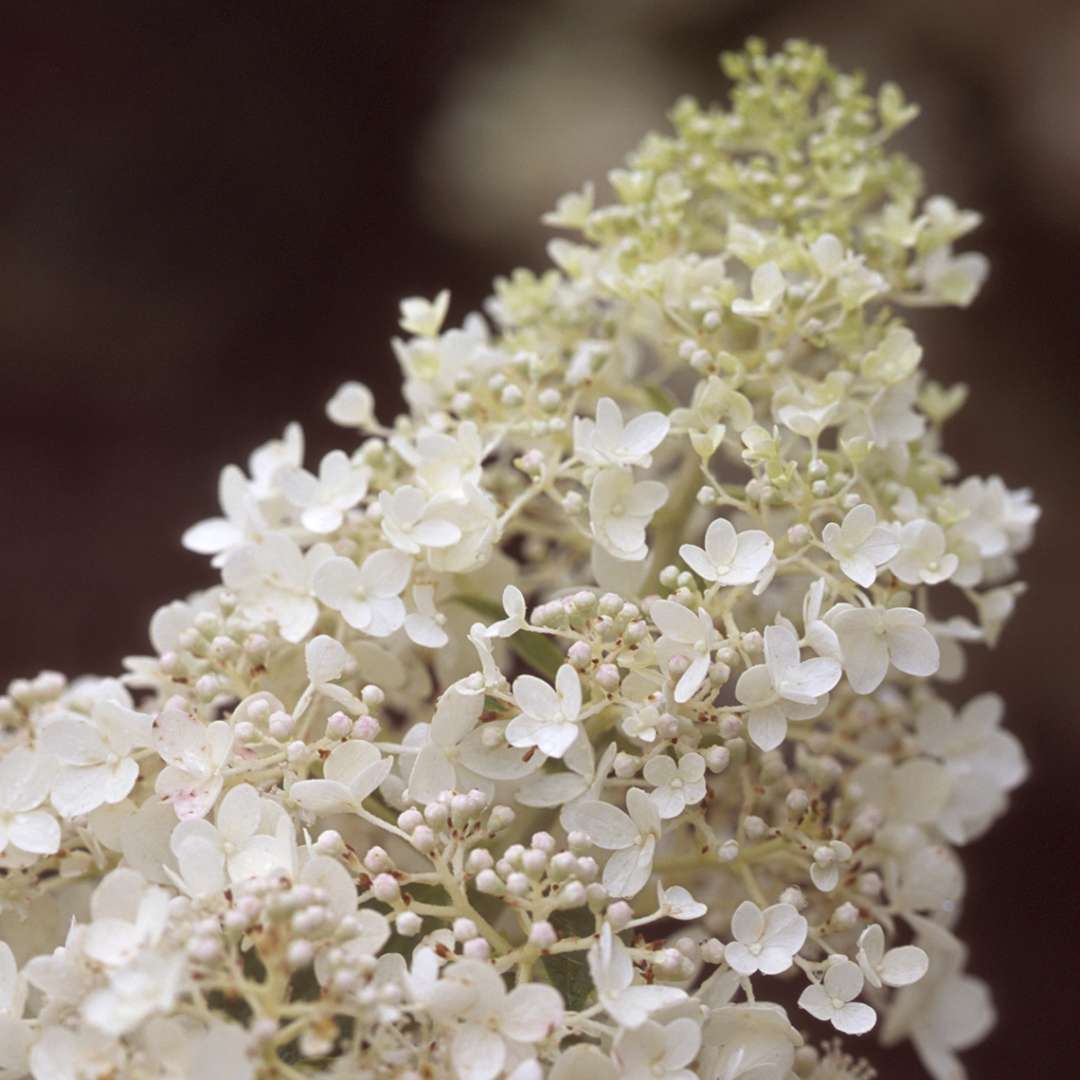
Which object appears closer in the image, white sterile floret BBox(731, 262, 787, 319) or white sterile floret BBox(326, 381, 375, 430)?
white sterile floret BBox(731, 262, 787, 319)

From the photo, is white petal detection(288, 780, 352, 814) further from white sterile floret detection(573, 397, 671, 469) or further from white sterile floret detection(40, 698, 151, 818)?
white sterile floret detection(573, 397, 671, 469)

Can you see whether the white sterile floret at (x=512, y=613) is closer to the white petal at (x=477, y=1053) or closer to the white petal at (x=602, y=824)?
the white petal at (x=602, y=824)

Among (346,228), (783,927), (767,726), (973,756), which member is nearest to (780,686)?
(767,726)

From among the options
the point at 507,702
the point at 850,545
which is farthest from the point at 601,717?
the point at 850,545

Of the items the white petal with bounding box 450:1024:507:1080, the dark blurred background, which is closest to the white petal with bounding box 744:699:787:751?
the white petal with bounding box 450:1024:507:1080

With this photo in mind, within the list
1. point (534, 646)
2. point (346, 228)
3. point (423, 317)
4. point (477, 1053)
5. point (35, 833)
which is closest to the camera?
point (477, 1053)

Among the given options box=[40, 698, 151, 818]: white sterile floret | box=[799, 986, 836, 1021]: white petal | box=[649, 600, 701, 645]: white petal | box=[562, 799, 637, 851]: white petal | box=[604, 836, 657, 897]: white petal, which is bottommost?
box=[799, 986, 836, 1021]: white petal

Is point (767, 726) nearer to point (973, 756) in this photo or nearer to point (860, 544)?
point (860, 544)
